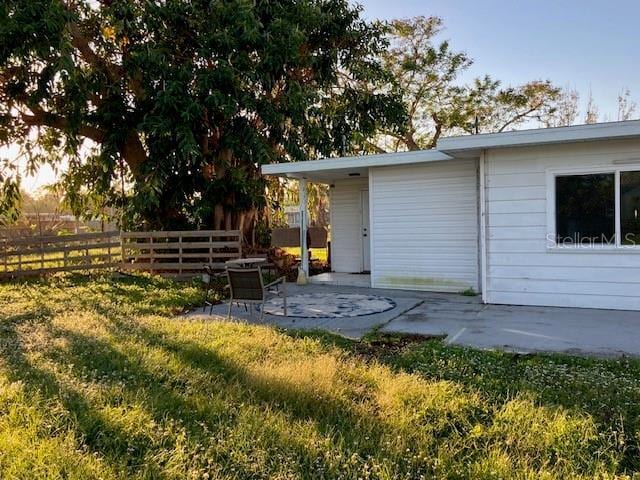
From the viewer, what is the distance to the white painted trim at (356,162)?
877cm

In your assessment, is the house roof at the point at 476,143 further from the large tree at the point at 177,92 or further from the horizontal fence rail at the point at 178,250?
the large tree at the point at 177,92

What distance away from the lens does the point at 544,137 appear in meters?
6.81

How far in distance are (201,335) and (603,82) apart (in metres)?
21.7

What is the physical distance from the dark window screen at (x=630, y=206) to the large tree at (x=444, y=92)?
1491 centimetres

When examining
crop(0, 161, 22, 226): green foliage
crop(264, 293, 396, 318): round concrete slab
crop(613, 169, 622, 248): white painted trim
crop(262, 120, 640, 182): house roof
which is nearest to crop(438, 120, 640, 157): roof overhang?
crop(262, 120, 640, 182): house roof

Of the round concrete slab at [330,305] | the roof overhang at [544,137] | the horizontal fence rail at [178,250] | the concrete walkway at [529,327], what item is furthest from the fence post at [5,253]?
the roof overhang at [544,137]

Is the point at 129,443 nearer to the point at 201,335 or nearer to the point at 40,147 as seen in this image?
the point at 201,335

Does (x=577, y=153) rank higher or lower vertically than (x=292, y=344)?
higher

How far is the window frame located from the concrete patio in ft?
2.91

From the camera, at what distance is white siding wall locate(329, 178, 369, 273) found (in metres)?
11.9

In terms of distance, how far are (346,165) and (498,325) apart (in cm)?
461

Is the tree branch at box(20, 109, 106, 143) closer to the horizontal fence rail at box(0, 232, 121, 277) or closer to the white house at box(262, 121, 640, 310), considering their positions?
the horizontal fence rail at box(0, 232, 121, 277)

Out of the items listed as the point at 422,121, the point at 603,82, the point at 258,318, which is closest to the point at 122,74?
the point at 258,318

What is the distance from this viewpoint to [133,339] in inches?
216
